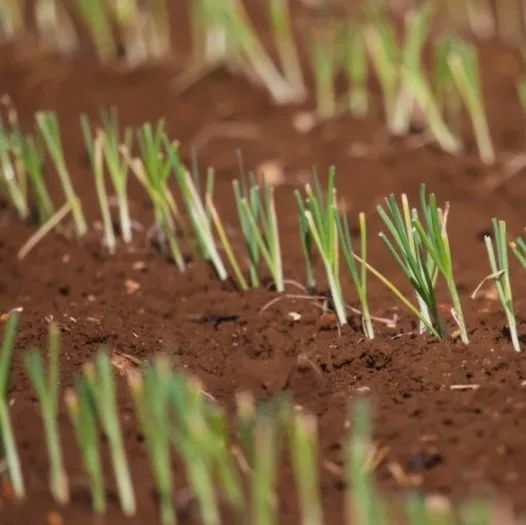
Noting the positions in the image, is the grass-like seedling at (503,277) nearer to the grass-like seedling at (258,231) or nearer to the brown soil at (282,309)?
the brown soil at (282,309)

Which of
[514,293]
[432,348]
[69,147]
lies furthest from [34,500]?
[69,147]

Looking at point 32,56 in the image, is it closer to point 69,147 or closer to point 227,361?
point 69,147

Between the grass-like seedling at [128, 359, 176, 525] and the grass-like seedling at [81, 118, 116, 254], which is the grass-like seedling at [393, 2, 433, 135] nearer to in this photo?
the grass-like seedling at [81, 118, 116, 254]

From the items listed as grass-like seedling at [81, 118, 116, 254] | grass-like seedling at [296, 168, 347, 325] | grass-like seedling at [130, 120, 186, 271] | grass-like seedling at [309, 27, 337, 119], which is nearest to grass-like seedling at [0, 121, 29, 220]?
grass-like seedling at [81, 118, 116, 254]

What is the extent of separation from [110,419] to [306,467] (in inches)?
11.7

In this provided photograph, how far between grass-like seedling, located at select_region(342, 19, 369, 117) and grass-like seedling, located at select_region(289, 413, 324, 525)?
6.35 ft

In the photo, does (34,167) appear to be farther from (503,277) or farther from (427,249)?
(503,277)

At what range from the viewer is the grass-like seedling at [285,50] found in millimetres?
4059

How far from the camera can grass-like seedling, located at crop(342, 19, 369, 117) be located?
3818mm

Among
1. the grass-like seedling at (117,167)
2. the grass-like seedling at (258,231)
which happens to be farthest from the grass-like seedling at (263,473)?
the grass-like seedling at (117,167)

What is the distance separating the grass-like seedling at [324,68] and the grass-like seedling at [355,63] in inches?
2.5

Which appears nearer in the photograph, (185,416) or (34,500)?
(185,416)

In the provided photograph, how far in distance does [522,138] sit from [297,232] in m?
1.03

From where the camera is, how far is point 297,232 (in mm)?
3285
